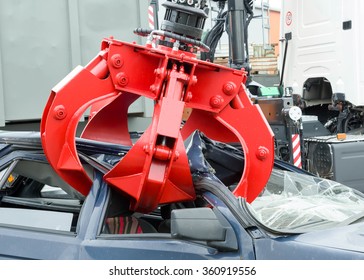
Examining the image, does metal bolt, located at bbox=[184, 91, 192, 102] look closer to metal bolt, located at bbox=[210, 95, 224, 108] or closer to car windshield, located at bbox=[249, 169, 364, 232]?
metal bolt, located at bbox=[210, 95, 224, 108]

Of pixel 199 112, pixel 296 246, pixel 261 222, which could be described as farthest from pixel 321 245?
pixel 199 112

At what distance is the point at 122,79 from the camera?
2.93 metres

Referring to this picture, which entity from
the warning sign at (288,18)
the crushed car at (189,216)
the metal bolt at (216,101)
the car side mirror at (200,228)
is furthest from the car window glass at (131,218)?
the warning sign at (288,18)

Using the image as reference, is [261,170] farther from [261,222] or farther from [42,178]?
[42,178]

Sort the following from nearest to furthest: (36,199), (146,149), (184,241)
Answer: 1. (184,241)
2. (146,149)
3. (36,199)

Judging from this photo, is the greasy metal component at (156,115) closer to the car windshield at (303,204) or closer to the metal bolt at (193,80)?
the metal bolt at (193,80)

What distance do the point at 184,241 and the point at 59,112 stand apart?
0.93 metres

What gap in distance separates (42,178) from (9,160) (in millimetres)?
233

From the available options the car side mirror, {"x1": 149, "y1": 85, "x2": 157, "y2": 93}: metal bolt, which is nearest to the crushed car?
the car side mirror

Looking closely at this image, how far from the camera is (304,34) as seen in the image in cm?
689

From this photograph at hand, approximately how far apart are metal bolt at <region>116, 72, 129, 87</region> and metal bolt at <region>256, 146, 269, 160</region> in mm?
807

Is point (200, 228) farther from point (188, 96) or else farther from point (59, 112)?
point (59, 112)

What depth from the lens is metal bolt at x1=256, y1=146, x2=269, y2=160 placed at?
3.06 m

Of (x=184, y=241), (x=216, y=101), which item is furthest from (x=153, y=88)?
(x=184, y=241)
